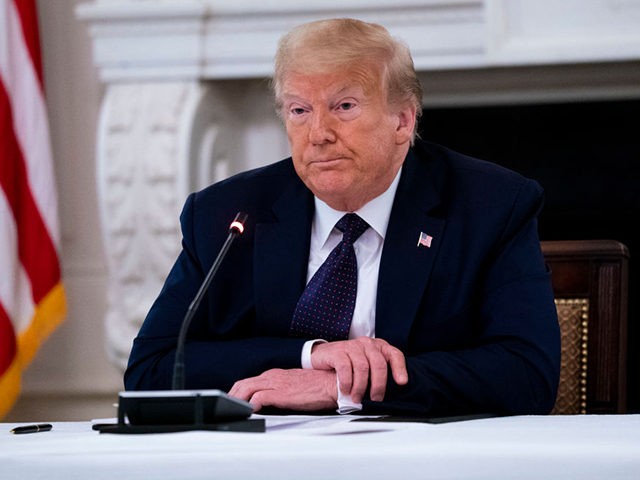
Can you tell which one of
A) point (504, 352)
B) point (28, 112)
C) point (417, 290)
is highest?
point (28, 112)

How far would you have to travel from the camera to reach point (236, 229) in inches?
64.8

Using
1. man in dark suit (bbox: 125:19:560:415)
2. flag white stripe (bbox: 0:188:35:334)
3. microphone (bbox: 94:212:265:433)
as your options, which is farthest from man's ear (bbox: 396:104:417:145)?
flag white stripe (bbox: 0:188:35:334)

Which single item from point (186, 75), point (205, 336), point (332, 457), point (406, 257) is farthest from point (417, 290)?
point (186, 75)

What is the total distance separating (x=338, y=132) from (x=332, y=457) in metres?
0.95

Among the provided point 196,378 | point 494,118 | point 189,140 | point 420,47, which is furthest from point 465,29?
point 196,378

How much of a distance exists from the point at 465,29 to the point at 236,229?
2.01 meters

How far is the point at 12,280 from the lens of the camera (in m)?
3.47

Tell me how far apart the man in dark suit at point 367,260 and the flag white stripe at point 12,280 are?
1.44 m

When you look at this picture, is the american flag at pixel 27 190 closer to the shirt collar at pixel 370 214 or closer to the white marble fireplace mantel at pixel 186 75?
the white marble fireplace mantel at pixel 186 75

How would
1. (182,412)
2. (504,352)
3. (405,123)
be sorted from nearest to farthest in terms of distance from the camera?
(182,412) < (504,352) < (405,123)

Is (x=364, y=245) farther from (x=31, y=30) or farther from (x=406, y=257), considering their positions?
(x=31, y=30)

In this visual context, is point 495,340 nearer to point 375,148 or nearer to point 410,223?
point 410,223

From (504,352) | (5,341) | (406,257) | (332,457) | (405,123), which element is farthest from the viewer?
(5,341)

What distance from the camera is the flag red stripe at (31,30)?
355 cm
